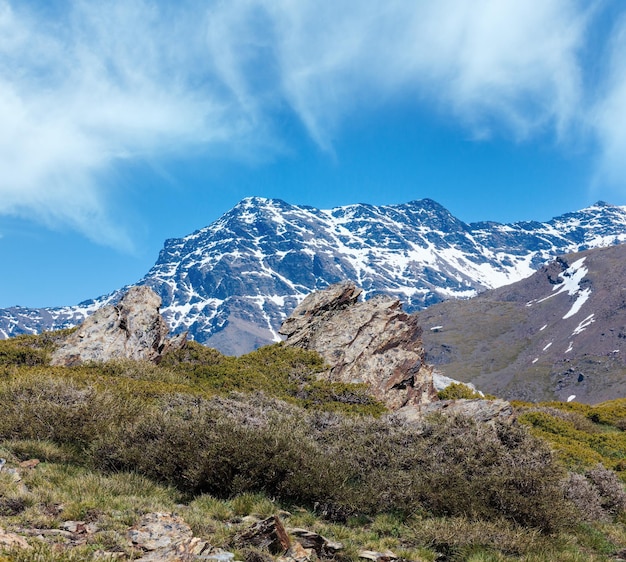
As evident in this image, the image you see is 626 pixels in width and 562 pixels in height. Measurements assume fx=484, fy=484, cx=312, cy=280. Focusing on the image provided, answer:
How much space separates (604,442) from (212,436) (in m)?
21.3

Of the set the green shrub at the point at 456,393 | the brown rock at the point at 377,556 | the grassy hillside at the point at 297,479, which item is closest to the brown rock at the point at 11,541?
the grassy hillside at the point at 297,479

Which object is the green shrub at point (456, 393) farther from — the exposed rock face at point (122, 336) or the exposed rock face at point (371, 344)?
the exposed rock face at point (122, 336)

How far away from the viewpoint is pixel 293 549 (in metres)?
8.17

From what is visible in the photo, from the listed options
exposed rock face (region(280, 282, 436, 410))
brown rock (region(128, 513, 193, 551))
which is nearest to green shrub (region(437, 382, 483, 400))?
exposed rock face (region(280, 282, 436, 410))

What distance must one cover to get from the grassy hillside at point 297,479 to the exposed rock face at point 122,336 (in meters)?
9.23

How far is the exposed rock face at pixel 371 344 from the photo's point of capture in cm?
2525

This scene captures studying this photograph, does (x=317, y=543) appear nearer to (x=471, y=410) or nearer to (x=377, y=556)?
(x=377, y=556)

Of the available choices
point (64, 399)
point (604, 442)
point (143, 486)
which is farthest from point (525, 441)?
point (604, 442)

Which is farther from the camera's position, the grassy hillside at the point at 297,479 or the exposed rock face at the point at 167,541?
the grassy hillside at the point at 297,479

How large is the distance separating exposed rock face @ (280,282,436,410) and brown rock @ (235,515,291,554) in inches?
640

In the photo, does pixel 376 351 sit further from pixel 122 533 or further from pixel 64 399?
pixel 122 533

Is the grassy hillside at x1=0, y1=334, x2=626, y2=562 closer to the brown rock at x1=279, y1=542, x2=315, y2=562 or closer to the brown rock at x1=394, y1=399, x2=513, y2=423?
the brown rock at x1=279, y1=542, x2=315, y2=562

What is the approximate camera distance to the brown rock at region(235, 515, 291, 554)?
812cm

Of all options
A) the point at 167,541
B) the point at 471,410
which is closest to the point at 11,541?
the point at 167,541
